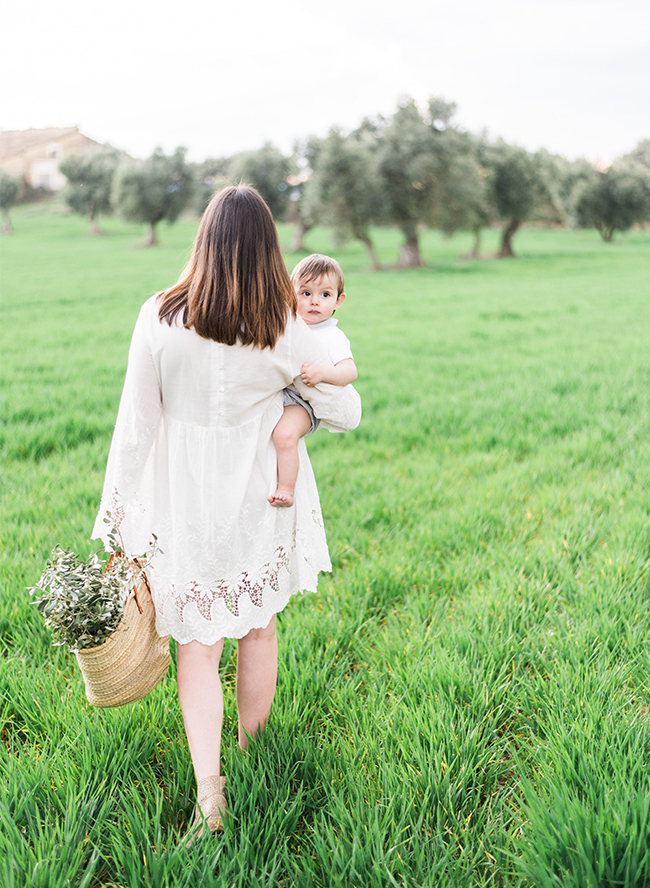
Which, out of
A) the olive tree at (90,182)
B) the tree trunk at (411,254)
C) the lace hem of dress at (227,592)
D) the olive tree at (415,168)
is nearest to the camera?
the lace hem of dress at (227,592)

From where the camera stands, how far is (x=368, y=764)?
88.7 inches

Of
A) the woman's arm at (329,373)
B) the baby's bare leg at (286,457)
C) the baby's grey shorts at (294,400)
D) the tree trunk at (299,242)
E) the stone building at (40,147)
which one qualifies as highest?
the stone building at (40,147)

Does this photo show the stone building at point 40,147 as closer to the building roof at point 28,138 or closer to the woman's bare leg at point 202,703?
the building roof at point 28,138

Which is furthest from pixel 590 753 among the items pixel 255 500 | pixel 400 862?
pixel 255 500

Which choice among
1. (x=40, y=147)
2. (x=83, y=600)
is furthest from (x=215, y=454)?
(x=40, y=147)

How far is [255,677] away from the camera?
2268 mm

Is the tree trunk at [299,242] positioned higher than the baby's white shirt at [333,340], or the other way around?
the tree trunk at [299,242]

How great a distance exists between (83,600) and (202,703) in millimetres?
573

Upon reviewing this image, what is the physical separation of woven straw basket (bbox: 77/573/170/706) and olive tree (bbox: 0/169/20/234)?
61045 mm

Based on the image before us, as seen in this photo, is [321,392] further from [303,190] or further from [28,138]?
[28,138]

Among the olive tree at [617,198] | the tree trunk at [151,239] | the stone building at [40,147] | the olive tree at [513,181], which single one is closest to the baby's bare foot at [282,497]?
the olive tree at [513,181]

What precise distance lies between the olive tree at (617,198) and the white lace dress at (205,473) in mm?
53220

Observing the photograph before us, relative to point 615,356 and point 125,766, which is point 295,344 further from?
point 615,356

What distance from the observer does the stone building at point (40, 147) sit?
287ft
